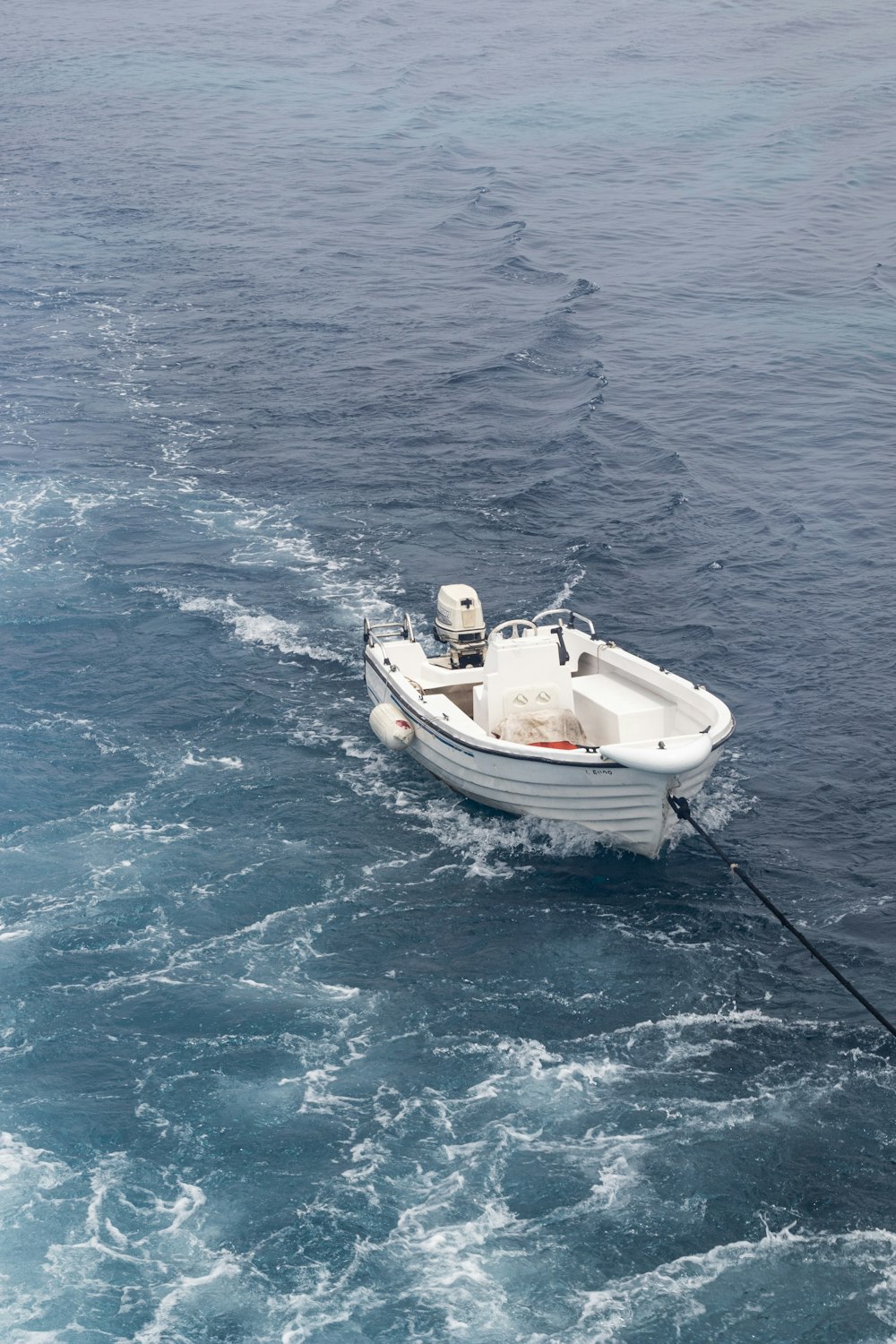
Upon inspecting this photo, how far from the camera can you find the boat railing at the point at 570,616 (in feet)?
166

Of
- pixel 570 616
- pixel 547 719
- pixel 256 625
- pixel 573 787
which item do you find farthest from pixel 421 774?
pixel 256 625

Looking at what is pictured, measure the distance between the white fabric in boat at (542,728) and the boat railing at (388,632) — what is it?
6445mm

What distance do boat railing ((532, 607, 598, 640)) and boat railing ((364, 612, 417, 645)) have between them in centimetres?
504

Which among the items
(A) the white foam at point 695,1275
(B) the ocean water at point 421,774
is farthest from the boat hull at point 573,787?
(A) the white foam at point 695,1275

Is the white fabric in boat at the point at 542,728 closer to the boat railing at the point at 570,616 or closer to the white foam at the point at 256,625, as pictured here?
the boat railing at the point at 570,616

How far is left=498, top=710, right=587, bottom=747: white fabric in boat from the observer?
47344 millimetres

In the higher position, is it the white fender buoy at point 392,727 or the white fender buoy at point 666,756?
the white fender buoy at point 666,756

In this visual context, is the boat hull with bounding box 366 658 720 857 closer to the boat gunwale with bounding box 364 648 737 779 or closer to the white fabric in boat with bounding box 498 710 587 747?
the boat gunwale with bounding box 364 648 737 779

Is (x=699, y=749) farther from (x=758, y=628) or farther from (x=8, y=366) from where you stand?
(x=8, y=366)

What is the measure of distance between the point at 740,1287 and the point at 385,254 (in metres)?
83.2

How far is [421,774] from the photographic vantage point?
49562mm

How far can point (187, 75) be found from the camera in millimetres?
148000

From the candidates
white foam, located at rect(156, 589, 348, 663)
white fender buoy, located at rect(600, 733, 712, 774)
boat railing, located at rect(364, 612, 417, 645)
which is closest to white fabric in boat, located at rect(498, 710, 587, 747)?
white fender buoy, located at rect(600, 733, 712, 774)

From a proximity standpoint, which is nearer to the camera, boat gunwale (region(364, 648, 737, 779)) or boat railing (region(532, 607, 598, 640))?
boat gunwale (region(364, 648, 737, 779))
